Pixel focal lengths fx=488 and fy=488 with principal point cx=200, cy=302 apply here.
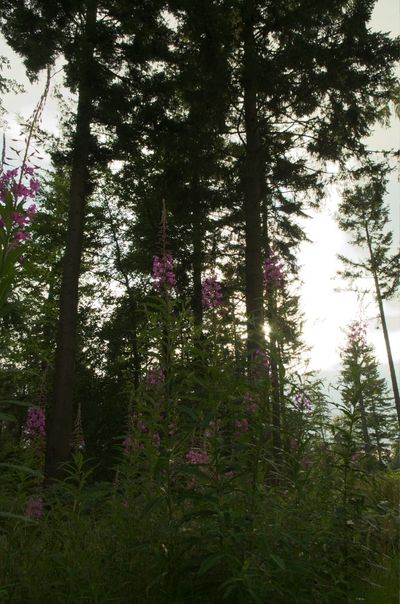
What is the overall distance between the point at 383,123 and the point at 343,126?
5.41ft

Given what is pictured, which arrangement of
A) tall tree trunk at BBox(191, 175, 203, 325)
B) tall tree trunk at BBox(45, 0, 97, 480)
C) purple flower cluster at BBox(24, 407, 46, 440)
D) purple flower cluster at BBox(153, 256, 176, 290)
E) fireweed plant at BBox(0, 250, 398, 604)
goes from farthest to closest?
tall tree trunk at BBox(191, 175, 203, 325) → tall tree trunk at BBox(45, 0, 97, 480) → purple flower cluster at BBox(24, 407, 46, 440) → purple flower cluster at BBox(153, 256, 176, 290) → fireweed plant at BBox(0, 250, 398, 604)

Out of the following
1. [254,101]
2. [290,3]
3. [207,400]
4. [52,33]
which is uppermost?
[290,3]

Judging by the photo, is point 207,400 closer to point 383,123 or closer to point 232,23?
point 232,23

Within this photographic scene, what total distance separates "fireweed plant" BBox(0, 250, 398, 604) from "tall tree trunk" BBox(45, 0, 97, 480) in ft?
18.4

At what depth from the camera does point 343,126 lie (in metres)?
11.1

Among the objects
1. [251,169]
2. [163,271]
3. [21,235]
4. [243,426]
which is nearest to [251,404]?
[243,426]

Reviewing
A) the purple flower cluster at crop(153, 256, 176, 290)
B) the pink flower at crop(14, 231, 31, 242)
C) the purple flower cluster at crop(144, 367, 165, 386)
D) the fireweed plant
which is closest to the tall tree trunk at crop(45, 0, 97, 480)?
the purple flower cluster at crop(153, 256, 176, 290)

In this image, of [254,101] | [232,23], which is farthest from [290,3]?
[254,101]

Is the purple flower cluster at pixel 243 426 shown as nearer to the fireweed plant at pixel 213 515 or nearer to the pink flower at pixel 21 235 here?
the fireweed plant at pixel 213 515

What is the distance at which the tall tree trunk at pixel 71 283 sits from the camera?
891cm

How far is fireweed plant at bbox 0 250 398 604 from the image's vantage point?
254cm

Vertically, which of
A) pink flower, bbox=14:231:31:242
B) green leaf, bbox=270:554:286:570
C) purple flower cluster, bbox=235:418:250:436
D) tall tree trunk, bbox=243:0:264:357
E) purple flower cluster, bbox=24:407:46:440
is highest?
tall tree trunk, bbox=243:0:264:357

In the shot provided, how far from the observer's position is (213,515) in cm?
273

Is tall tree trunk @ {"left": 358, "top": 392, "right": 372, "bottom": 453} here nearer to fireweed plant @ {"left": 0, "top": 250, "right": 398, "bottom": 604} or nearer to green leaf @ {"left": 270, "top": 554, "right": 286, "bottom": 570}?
fireweed plant @ {"left": 0, "top": 250, "right": 398, "bottom": 604}
